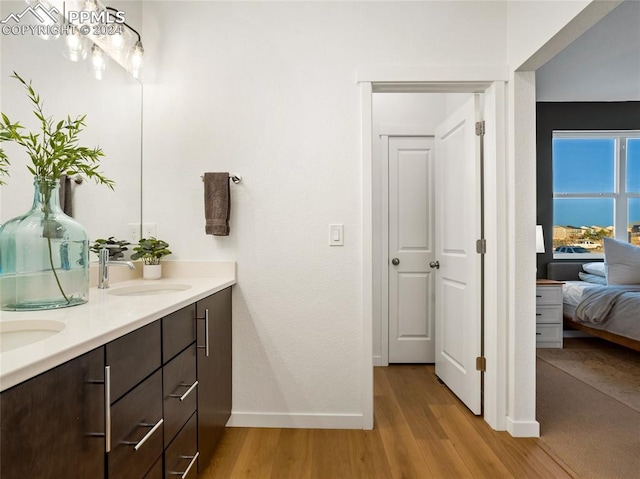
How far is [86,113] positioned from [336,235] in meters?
1.34

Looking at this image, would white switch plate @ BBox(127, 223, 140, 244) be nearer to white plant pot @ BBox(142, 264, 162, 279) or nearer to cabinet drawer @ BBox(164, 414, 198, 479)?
white plant pot @ BBox(142, 264, 162, 279)

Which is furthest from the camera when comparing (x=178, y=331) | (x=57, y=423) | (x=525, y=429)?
(x=525, y=429)

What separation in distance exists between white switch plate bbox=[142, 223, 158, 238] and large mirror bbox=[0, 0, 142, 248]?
0.05 metres

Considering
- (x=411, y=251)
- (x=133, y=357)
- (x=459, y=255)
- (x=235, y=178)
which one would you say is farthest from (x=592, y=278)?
(x=133, y=357)

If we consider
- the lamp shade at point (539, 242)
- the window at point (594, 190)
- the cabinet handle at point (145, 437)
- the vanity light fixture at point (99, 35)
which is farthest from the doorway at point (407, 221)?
the window at point (594, 190)

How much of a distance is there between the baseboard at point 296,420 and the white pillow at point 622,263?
3217 mm

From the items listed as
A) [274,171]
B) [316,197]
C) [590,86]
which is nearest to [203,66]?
[274,171]

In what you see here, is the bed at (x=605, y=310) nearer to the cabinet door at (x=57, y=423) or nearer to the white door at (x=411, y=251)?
the white door at (x=411, y=251)

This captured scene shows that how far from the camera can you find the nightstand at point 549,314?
3461 mm

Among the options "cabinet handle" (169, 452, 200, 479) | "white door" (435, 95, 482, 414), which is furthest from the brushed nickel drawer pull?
"white door" (435, 95, 482, 414)

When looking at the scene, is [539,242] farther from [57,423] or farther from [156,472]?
[57,423]

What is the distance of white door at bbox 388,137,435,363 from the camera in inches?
123

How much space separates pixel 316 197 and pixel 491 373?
1.40 meters

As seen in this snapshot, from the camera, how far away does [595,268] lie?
156 inches
